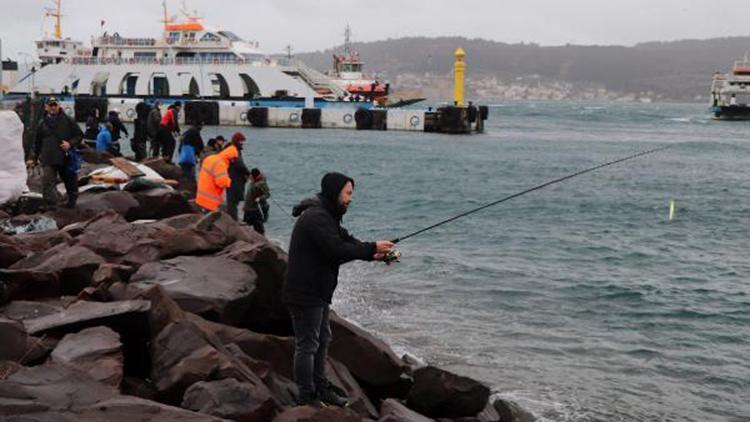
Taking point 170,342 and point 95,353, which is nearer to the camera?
point 95,353

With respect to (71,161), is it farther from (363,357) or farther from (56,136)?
(363,357)

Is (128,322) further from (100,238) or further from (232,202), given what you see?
(232,202)

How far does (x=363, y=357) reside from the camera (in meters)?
7.04

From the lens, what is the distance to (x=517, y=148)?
51656 millimetres

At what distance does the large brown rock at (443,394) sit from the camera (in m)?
6.85

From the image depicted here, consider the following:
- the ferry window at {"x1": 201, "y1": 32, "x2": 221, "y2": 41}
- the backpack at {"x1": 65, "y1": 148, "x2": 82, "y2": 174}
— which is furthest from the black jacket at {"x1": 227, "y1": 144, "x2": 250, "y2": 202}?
the ferry window at {"x1": 201, "y1": 32, "x2": 221, "y2": 41}

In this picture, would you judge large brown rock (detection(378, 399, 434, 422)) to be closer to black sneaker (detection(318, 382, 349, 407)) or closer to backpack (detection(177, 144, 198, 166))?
black sneaker (detection(318, 382, 349, 407))

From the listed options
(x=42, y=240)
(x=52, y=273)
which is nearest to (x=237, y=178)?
(x=42, y=240)

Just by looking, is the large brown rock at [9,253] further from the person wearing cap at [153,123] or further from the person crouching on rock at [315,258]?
the person wearing cap at [153,123]

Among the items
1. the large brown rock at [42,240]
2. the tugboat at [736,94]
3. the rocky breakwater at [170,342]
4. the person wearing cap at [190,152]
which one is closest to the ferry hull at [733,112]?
the tugboat at [736,94]

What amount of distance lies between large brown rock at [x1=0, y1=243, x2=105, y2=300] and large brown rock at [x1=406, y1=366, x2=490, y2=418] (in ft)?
9.07

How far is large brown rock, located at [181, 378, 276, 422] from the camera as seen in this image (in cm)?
489

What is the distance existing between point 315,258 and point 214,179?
5.90 m

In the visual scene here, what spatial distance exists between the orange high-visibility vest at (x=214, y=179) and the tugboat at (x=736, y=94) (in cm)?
9071
